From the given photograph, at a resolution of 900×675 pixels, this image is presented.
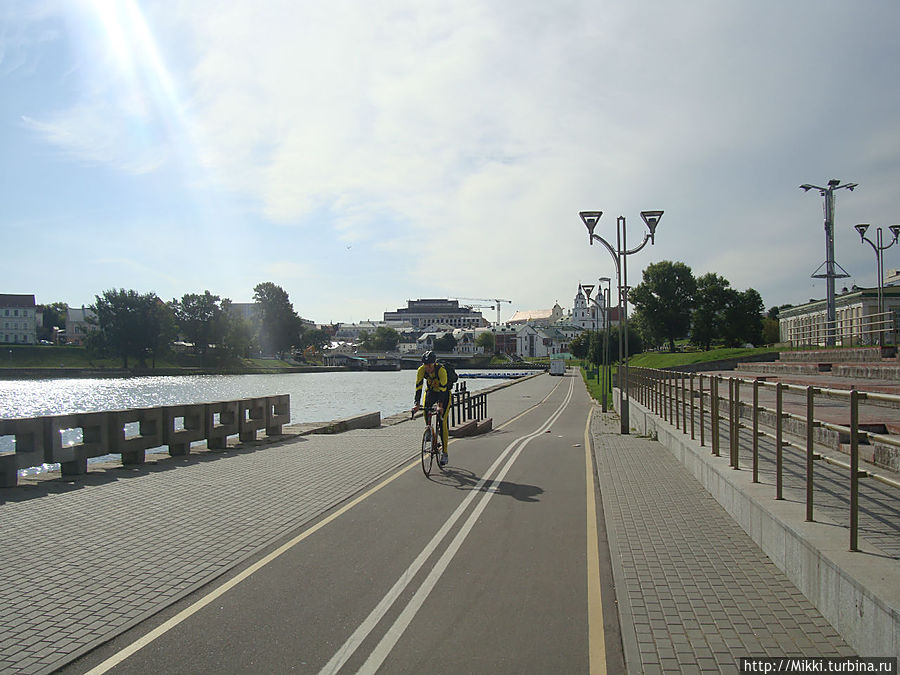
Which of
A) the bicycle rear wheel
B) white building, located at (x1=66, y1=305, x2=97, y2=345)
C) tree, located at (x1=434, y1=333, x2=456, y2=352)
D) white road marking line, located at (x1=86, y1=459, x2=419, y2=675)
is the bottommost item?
white road marking line, located at (x1=86, y1=459, x2=419, y2=675)

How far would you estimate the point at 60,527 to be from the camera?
306 inches

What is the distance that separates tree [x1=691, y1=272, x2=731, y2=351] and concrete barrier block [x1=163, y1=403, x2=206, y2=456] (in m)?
86.4

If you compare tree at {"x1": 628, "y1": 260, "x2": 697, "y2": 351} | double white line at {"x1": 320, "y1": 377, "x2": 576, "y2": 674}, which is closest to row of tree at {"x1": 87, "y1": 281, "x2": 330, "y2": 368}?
tree at {"x1": 628, "y1": 260, "x2": 697, "y2": 351}

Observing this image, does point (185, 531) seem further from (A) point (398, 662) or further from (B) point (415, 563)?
(A) point (398, 662)

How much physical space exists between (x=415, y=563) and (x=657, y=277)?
94.1m

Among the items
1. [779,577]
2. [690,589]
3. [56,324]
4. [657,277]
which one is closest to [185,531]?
[690,589]

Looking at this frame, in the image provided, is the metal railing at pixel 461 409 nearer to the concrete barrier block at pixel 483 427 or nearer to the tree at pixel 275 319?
the concrete barrier block at pixel 483 427

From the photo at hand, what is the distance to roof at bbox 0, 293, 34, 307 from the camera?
135m

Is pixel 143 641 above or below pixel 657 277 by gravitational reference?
below

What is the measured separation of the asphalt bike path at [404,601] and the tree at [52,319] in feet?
510

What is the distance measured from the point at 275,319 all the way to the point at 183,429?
12915cm

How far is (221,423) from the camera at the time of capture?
1549cm

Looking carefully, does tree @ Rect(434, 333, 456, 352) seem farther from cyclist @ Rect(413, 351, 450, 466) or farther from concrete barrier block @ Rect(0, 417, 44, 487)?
concrete barrier block @ Rect(0, 417, 44, 487)

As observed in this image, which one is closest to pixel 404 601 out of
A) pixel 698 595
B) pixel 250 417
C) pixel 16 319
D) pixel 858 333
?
pixel 698 595
